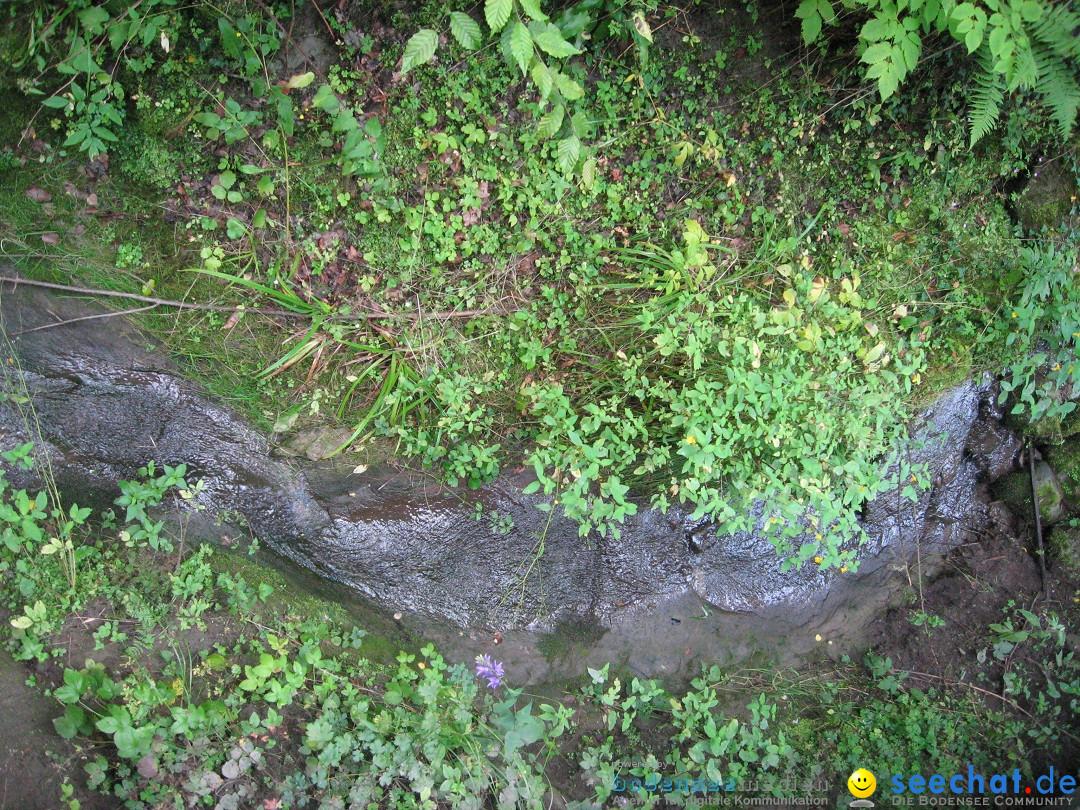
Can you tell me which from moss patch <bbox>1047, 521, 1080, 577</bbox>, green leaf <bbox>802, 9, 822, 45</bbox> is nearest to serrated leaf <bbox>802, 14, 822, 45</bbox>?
green leaf <bbox>802, 9, 822, 45</bbox>

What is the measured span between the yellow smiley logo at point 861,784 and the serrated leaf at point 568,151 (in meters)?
3.31

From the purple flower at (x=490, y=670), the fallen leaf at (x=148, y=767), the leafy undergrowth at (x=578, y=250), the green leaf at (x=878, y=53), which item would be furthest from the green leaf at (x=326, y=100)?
the fallen leaf at (x=148, y=767)

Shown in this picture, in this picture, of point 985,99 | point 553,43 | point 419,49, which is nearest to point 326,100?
point 419,49

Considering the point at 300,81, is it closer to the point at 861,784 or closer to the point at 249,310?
the point at 249,310

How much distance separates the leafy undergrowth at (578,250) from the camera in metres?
2.85

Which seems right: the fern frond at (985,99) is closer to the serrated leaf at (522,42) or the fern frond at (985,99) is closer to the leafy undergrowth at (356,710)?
the serrated leaf at (522,42)

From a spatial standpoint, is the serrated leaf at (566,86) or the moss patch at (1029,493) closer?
the serrated leaf at (566,86)

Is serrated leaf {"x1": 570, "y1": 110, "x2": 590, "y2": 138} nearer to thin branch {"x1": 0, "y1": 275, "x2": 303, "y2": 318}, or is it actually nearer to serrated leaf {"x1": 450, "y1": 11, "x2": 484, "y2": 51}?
serrated leaf {"x1": 450, "y1": 11, "x2": 484, "y2": 51}

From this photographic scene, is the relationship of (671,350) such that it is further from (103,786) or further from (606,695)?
(103,786)

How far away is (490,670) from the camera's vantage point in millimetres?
2912

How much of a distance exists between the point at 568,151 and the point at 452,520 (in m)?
1.91

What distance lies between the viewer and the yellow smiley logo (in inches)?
123

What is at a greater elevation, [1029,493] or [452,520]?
[1029,493]

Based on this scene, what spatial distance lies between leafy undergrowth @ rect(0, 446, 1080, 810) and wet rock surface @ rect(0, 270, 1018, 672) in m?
0.24
